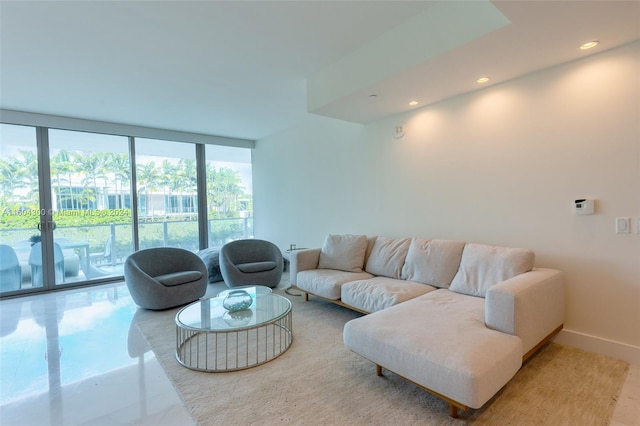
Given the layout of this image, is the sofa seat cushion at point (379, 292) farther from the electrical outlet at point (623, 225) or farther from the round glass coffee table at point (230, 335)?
the electrical outlet at point (623, 225)

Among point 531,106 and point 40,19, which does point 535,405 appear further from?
point 40,19

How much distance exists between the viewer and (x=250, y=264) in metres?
4.22

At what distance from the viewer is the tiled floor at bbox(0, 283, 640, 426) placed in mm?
1721

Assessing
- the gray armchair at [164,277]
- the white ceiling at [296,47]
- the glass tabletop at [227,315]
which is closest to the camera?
the white ceiling at [296,47]

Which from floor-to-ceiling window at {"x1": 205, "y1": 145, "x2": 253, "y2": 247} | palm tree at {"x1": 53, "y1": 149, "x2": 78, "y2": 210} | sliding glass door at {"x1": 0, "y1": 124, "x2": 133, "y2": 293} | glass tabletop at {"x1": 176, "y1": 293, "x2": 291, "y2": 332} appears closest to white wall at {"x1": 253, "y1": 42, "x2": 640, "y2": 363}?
glass tabletop at {"x1": 176, "y1": 293, "x2": 291, "y2": 332}

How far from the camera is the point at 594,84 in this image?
2236 mm

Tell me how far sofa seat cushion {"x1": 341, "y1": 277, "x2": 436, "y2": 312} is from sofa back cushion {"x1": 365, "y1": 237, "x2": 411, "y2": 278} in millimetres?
152

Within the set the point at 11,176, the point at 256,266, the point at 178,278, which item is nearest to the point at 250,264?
the point at 256,266

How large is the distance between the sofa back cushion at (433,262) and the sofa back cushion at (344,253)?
606mm

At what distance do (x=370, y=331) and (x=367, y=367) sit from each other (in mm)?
451

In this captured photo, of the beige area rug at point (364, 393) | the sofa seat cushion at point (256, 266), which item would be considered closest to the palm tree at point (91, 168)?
the sofa seat cushion at point (256, 266)

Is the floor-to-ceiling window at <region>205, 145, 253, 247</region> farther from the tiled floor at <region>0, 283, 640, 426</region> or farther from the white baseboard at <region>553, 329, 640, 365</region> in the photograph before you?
the white baseboard at <region>553, 329, 640, 365</region>

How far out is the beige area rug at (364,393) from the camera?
1.65m

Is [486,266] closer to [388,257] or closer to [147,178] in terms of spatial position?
[388,257]
